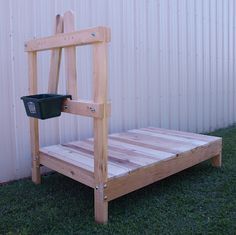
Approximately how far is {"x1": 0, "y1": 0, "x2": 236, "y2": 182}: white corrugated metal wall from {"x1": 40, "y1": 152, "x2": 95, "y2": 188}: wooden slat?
385 mm

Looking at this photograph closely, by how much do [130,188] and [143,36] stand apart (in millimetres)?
2167

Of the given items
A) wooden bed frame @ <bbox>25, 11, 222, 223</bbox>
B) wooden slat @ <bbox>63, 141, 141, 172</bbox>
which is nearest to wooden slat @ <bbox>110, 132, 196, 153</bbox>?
wooden bed frame @ <bbox>25, 11, 222, 223</bbox>

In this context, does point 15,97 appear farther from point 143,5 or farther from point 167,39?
point 167,39

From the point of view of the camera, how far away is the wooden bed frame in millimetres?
1945

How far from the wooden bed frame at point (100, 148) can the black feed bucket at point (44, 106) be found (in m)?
0.06

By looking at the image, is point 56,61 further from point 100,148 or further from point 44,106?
point 100,148

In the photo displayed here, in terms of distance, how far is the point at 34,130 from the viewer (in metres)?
2.62

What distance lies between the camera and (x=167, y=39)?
4.15 meters

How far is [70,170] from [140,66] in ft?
6.19

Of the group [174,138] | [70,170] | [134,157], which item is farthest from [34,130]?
[174,138]

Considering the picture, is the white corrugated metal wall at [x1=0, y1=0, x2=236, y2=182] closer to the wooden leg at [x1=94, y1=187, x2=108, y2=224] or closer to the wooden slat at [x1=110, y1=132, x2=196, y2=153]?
the wooden slat at [x1=110, y1=132, x2=196, y2=153]

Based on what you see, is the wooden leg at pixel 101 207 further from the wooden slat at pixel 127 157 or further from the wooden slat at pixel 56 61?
the wooden slat at pixel 56 61

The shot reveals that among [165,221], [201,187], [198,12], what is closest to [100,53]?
[165,221]

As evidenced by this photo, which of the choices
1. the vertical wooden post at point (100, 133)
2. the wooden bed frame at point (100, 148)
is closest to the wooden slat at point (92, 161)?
the wooden bed frame at point (100, 148)
